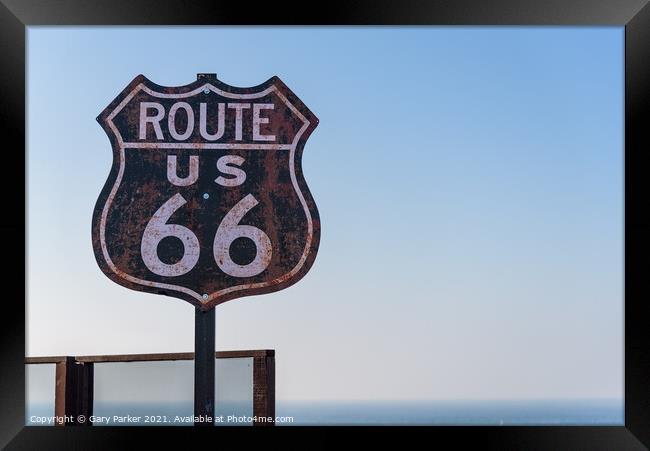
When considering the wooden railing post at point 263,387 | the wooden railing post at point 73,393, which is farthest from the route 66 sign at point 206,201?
the wooden railing post at point 73,393

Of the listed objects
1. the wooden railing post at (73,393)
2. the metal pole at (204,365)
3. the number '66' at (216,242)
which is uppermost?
the number '66' at (216,242)

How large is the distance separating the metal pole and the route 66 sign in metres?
0.10

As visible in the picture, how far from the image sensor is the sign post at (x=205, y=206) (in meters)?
5.45

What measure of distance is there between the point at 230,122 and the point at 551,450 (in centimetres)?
256

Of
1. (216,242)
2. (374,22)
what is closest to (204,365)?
(216,242)

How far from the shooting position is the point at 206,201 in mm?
5469

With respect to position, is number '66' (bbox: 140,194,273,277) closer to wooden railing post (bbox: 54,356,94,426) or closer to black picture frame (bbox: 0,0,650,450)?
black picture frame (bbox: 0,0,650,450)

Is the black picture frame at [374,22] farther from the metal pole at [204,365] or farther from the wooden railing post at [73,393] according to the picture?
the wooden railing post at [73,393]

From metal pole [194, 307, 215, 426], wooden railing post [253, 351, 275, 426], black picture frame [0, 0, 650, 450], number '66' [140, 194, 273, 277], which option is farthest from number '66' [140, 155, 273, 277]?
wooden railing post [253, 351, 275, 426]

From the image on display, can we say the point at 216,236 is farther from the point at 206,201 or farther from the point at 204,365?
the point at 204,365

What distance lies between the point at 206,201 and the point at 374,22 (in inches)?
56.1

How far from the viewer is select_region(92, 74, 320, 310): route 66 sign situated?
5.45 metres

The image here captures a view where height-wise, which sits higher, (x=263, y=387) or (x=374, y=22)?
(x=374, y=22)

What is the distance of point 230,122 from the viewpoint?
548 centimetres
